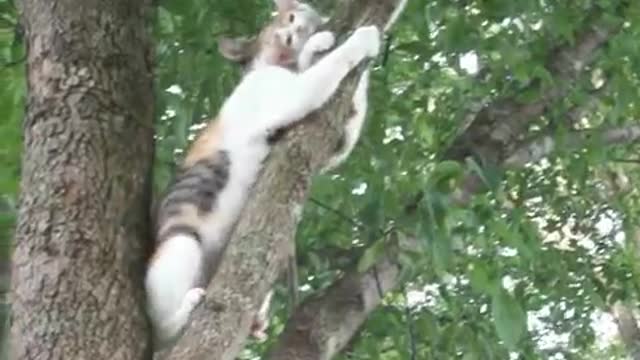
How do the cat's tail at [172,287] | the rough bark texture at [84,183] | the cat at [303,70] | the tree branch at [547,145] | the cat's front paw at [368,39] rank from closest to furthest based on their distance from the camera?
the rough bark texture at [84,183] < the cat's tail at [172,287] < the cat's front paw at [368,39] < the cat at [303,70] < the tree branch at [547,145]

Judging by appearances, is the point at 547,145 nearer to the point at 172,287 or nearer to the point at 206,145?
the point at 206,145

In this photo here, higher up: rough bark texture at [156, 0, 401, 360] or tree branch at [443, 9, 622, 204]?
tree branch at [443, 9, 622, 204]

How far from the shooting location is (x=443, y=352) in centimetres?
362

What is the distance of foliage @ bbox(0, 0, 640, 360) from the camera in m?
2.86

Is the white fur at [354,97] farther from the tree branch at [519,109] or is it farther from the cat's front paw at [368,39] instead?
the tree branch at [519,109]

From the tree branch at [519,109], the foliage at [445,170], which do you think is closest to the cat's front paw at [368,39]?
the foliage at [445,170]

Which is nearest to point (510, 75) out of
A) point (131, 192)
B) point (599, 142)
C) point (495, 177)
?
point (599, 142)

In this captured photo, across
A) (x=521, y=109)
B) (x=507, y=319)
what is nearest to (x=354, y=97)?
(x=507, y=319)

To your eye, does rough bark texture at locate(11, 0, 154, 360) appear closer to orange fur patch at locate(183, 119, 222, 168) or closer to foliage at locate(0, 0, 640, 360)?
foliage at locate(0, 0, 640, 360)

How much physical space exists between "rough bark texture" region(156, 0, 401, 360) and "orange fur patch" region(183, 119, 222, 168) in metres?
0.63

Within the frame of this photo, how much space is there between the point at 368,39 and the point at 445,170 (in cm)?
27

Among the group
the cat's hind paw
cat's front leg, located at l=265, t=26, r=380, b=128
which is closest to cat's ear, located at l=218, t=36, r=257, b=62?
cat's front leg, located at l=265, t=26, r=380, b=128

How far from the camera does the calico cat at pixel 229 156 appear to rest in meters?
2.25

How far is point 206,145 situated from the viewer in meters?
2.89
